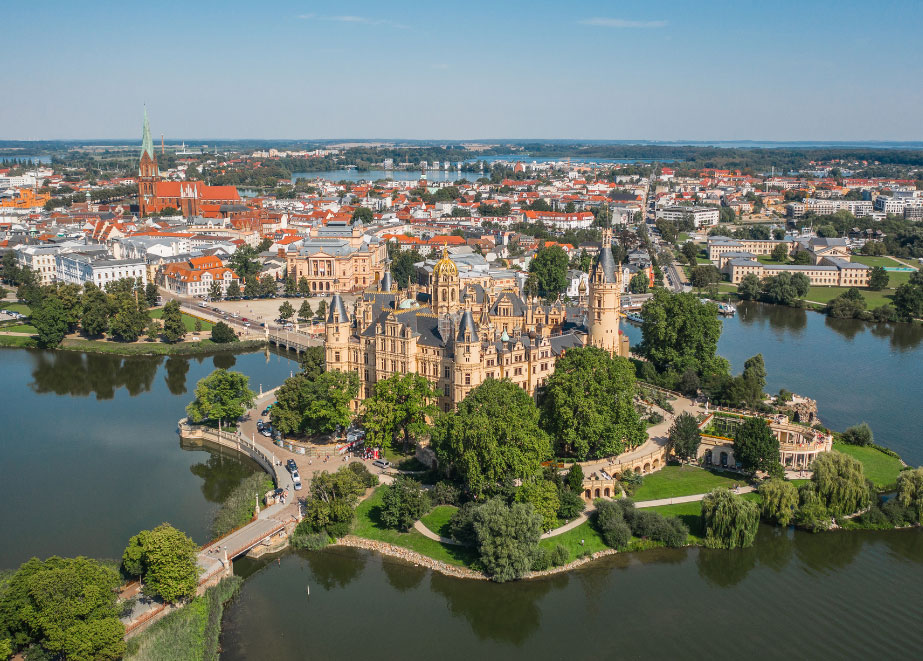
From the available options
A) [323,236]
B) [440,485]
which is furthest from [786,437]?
[323,236]

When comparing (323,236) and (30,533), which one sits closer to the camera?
(30,533)

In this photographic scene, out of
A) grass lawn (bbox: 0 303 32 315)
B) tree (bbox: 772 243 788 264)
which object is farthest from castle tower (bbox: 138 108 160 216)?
tree (bbox: 772 243 788 264)

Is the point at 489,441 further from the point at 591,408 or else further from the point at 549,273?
the point at 549,273

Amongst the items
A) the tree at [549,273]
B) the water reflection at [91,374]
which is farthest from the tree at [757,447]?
the tree at [549,273]

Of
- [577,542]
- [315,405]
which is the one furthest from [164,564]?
[577,542]

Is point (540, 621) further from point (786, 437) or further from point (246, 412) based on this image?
point (246, 412)

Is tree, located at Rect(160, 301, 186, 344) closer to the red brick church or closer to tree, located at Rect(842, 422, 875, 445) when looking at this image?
tree, located at Rect(842, 422, 875, 445)
